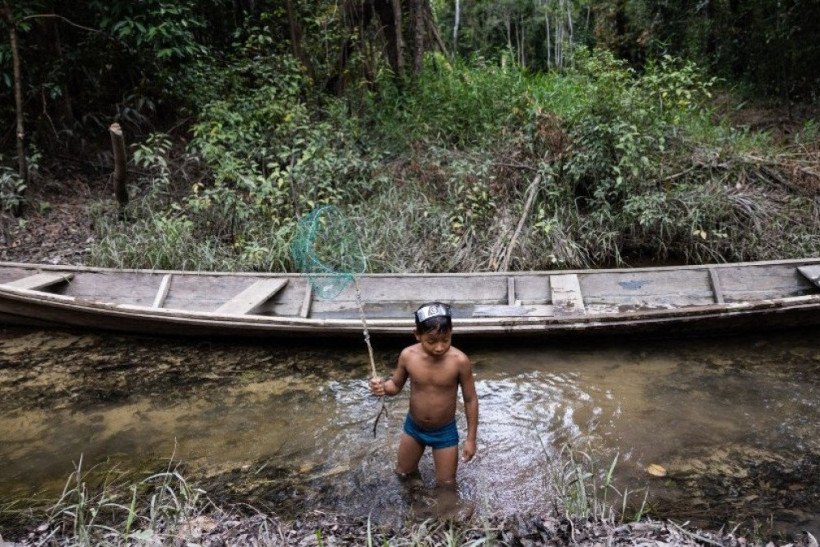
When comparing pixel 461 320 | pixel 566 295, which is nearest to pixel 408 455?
pixel 461 320

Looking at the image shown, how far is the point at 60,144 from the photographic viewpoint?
805 cm

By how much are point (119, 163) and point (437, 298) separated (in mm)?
3687

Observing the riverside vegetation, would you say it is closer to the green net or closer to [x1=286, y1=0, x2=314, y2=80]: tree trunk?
the green net

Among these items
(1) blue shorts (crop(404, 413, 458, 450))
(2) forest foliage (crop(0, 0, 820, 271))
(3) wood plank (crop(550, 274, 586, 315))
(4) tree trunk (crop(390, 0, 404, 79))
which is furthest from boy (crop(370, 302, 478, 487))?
(4) tree trunk (crop(390, 0, 404, 79))

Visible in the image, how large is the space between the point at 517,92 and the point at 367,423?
502 cm

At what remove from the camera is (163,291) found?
5.46 metres

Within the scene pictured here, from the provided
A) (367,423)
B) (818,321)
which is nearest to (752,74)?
(818,321)

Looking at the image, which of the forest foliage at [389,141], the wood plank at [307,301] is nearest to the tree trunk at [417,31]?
the forest foliage at [389,141]

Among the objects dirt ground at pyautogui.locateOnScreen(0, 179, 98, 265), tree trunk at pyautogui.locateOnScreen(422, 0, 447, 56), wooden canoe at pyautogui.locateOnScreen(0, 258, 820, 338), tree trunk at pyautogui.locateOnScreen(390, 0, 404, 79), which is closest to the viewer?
wooden canoe at pyautogui.locateOnScreen(0, 258, 820, 338)

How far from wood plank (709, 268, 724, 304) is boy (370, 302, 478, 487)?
9.75 ft

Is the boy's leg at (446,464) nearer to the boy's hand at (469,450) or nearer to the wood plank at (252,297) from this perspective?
the boy's hand at (469,450)

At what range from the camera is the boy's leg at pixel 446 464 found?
3.03 metres

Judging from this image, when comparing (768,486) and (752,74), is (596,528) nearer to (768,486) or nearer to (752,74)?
(768,486)

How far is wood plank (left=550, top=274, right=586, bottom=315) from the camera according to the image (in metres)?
4.84
